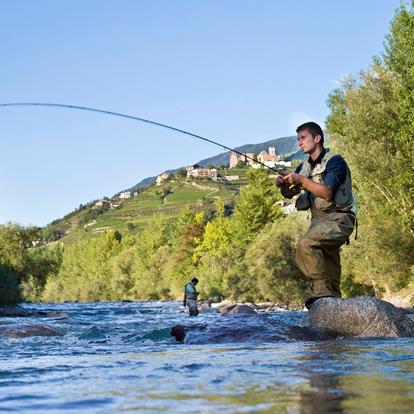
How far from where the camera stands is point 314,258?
8328mm

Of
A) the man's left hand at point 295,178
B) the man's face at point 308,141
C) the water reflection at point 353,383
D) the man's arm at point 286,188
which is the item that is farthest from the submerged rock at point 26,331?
the water reflection at point 353,383

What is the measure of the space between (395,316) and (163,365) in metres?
4.08

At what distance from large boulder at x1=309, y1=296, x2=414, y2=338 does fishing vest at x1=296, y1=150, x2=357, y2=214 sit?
1.01m

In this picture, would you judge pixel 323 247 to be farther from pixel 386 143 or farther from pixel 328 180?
pixel 386 143

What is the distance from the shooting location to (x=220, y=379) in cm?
405

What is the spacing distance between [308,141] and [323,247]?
1212 millimetres

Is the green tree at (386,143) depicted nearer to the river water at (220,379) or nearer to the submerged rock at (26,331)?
the submerged rock at (26,331)

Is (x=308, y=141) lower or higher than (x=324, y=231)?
higher

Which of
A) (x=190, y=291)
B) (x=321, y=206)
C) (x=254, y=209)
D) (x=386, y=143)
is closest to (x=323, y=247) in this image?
(x=321, y=206)

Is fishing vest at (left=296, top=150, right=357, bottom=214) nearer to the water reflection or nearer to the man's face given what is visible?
the man's face

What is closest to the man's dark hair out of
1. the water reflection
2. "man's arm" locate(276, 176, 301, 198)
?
"man's arm" locate(276, 176, 301, 198)

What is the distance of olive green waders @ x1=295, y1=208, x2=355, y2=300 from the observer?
8.23 meters

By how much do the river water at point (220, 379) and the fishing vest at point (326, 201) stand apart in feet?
5.05

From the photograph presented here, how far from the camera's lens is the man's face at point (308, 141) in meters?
8.50
